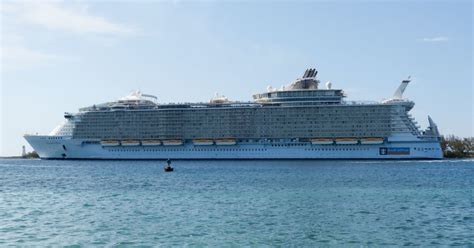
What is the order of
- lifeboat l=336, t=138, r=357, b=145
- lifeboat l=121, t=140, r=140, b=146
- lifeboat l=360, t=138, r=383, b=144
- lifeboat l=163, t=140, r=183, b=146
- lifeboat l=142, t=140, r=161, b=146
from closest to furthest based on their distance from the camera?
lifeboat l=360, t=138, r=383, b=144, lifeboat l=336, t=138, r=357, b=145, lifeboat l=163, t=140, r=183, b=146, lifeboat l=142, t=140, r=161, b=146, lifeboat l=121, t=140, r=140, b=146

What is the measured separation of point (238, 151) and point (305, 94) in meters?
14.3

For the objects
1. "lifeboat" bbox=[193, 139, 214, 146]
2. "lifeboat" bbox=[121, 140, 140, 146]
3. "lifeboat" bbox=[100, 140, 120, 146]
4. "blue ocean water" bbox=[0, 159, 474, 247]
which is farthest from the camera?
"lifeboat" bbox=[100, 140, 120, 146]

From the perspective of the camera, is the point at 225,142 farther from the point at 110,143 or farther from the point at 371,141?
the point at 371,141

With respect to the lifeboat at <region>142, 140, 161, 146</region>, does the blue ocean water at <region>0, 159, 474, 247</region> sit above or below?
below

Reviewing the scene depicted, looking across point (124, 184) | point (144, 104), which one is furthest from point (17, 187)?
point (144, 104)

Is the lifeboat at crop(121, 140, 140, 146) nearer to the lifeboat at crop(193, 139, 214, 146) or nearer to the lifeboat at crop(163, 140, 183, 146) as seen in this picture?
the lifeboat at crop(163, 140, 183, 146)

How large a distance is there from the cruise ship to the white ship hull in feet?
0.47

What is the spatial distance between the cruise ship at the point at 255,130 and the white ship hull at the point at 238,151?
144mm

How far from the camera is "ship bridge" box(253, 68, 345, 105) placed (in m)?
103

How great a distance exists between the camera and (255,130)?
100m

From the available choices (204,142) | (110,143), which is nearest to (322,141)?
(204,142)

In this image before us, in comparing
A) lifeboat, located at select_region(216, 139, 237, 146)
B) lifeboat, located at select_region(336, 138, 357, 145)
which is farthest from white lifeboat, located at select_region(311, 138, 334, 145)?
lifeboat, located at select_region(216, 139, 237, 146)

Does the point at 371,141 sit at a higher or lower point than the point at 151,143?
lower

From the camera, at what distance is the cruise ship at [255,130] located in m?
96.0
